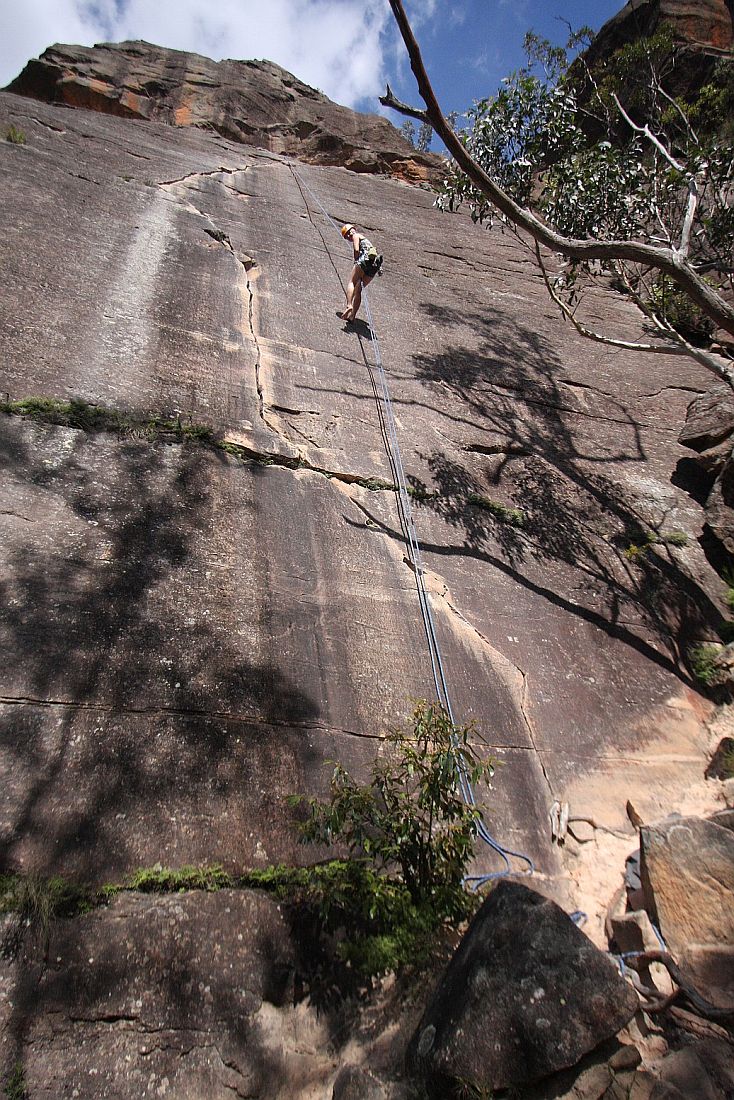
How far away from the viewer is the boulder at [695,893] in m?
2.56

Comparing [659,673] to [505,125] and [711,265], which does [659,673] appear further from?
[505,125]

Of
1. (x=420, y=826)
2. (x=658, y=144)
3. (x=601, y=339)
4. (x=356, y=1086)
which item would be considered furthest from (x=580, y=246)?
(x=356, y=1086)

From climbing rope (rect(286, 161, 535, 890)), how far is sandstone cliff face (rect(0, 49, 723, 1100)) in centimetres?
7

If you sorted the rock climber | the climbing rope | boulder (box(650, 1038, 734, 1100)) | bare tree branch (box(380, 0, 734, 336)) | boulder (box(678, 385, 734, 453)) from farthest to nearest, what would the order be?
1. the rock climber
2. boulder (box(678, 385, 734, 453))
3. bare tree branch (box(380, 0, 734, 336))
4. the climbing rope
5. boulder (box(650, 1038, 734, 1100))

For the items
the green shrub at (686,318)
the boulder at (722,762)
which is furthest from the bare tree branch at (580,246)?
the green shrub at (686,318)

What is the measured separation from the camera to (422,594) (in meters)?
4.46

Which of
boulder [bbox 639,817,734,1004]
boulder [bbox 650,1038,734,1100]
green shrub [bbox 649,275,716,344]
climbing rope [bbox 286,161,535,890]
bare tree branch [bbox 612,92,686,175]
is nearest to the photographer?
boulder [bbox 650,1038,734,1100]

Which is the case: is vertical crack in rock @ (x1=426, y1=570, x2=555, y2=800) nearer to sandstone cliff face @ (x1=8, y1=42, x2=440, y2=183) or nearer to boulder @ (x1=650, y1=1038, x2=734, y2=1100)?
boulder @ (x1=650, y1=1038, x2=734, y2=1100)

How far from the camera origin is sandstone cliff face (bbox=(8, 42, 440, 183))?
38.2 ft

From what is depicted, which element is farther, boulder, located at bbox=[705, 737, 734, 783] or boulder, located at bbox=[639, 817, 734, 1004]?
boulder, located at bbox=[705, 737, 734, 783]

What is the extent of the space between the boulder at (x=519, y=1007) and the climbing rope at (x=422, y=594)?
52 cm

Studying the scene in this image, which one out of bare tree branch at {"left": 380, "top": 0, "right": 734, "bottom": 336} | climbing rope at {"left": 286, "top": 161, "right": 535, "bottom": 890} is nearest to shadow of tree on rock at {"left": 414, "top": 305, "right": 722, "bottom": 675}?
climbing rope at {"left": 286, "top": 161, "right": 535, "bottom": 890}

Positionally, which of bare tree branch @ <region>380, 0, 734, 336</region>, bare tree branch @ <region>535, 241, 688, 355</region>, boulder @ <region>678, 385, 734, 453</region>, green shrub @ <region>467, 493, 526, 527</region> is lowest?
green shrub @ <region>467, 493, 526, 527</region>

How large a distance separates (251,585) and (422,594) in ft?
4.03
